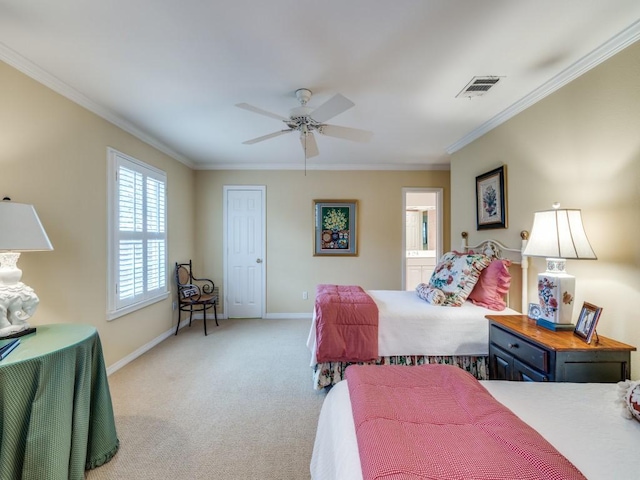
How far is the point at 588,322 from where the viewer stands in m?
1.59

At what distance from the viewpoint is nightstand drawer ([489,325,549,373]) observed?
1551mm

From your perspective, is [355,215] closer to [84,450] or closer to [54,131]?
[54,131]

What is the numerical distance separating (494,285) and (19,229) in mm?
3308

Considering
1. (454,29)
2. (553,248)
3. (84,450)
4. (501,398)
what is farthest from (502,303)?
(84,450)

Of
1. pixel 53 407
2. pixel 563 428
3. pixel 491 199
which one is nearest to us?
pixel 563 428

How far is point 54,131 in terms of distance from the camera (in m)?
2.16

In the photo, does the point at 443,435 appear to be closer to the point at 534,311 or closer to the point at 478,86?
the point at 534,311

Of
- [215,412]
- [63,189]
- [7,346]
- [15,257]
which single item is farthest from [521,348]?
[63,189]

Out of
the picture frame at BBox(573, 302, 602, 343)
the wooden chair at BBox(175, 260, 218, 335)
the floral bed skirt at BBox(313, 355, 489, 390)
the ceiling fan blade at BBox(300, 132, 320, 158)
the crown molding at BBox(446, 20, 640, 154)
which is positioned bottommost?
the floral bed skirt at BBox(313, 355, 489, 390)

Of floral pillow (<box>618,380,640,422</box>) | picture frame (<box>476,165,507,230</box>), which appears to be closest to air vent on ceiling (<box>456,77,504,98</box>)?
picture frame (<box>476,165,507,230</box>)

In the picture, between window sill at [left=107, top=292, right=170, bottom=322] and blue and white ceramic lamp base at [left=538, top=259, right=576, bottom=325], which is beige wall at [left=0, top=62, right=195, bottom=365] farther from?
blue and white ceramic lamp base at [left=538, top=259, right=576, bottom=325]

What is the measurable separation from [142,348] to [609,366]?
159 inches

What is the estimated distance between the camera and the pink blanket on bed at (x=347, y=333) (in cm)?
227

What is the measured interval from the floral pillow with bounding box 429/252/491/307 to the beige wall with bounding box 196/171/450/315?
1958 mm
